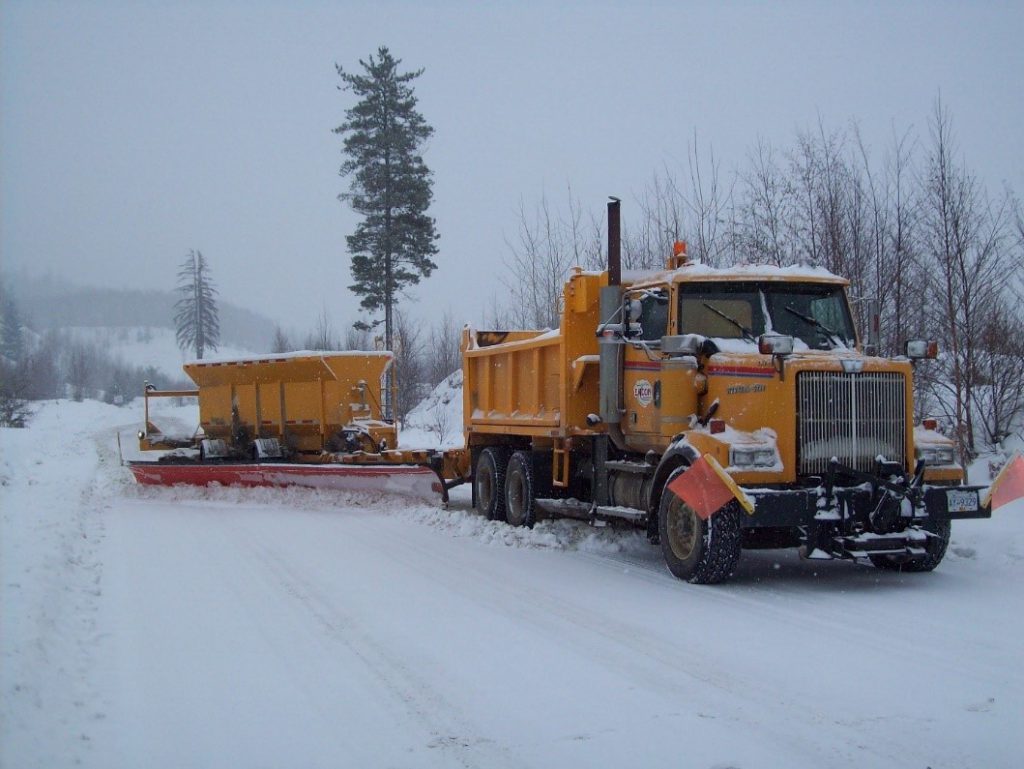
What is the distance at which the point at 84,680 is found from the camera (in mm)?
5316

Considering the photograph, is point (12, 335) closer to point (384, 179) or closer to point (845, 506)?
point (384, 179)

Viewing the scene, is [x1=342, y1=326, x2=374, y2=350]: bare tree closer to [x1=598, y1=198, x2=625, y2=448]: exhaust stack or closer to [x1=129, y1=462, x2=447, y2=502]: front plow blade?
[x1=129, y1=462, x2=447, y2=502]: front plow blade

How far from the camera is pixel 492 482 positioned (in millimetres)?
13164

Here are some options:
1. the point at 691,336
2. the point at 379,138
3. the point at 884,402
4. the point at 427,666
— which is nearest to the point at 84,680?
the point at 427,666

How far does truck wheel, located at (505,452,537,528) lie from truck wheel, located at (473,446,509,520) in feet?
0.45

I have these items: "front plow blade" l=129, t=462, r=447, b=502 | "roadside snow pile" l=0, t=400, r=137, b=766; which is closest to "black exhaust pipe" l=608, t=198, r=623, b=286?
"front plow blade" l=129, t=462, r=447, b=502

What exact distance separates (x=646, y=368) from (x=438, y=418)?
2157 cm

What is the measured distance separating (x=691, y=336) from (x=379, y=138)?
97.8 ft

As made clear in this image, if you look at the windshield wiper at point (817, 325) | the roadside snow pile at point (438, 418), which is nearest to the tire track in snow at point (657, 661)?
the windshield wiper at point (817, 325)

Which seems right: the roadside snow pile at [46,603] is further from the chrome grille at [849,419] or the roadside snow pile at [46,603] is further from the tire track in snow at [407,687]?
the chrome grille at [849,419]

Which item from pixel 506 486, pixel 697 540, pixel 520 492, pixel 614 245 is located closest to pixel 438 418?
pixel 506 486

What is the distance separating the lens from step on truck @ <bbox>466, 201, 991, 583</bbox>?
7918 millimetres

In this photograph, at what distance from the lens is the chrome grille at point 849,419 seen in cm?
811

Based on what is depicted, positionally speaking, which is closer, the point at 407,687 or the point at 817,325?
the point at 407,687
